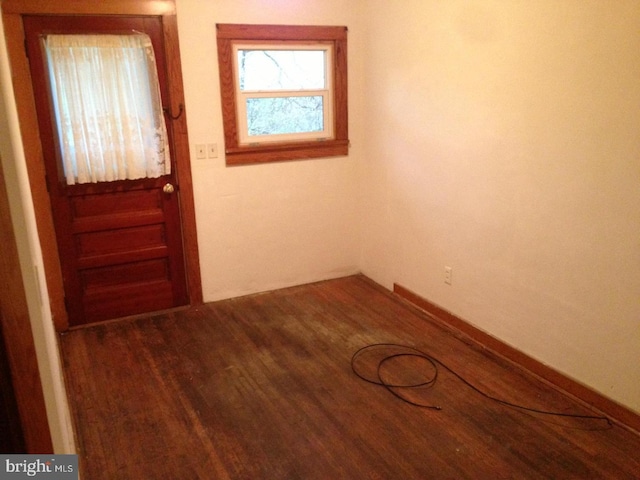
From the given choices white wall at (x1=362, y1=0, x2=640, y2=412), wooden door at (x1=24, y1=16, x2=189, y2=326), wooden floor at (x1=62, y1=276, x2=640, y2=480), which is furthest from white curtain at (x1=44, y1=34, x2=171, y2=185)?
white wall at (x1=362, y1=0, x2=640, y2=412)

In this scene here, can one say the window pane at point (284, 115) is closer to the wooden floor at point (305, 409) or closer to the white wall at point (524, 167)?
the white wall at point (524, 167)

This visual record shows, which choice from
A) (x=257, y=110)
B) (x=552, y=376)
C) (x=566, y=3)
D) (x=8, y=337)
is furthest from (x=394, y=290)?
(x=8, y=337)

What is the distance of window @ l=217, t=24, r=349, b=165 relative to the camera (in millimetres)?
3605

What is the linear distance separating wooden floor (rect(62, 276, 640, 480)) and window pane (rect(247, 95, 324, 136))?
1.43 m

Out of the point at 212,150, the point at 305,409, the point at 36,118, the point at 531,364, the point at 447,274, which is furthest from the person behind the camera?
the point at 212,150

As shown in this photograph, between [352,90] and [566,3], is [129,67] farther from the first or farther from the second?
[566,3]

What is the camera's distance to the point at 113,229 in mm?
3488

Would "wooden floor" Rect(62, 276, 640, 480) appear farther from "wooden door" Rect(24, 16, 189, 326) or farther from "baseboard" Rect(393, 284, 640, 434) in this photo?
"wooden door" Rect(24, 16, 189, 326)

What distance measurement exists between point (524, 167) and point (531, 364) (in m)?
1.11

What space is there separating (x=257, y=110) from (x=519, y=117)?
1885mm

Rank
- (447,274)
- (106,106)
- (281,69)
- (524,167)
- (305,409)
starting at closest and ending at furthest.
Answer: (305,409)
(524,167)
(106,106)
(447,274)
(281,69)

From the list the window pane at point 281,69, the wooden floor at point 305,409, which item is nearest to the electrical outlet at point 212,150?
the window pane at point 281,69

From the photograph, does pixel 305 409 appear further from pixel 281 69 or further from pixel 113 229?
pixel 281 69

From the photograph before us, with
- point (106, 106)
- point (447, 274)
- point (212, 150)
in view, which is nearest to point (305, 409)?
point (447, 274)
